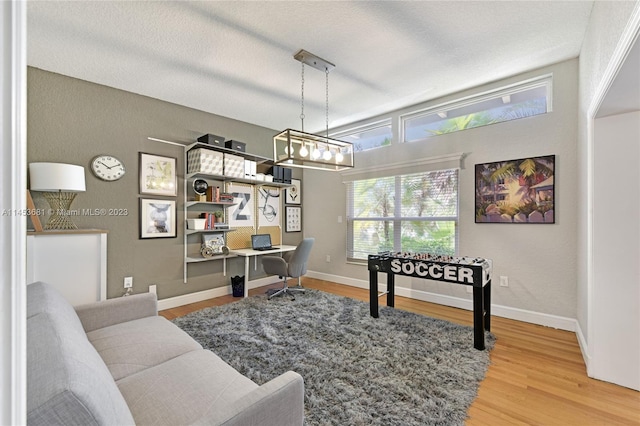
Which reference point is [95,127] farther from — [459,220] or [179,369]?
[459,220]

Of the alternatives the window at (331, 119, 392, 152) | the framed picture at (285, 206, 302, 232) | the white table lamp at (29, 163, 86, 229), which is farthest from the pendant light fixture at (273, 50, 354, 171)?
the framed picture at (285, 206, 302, 232)

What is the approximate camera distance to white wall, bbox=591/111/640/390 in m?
2.04

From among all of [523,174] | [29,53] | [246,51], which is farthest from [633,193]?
[29,53]

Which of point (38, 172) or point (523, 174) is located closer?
point (38, 172)

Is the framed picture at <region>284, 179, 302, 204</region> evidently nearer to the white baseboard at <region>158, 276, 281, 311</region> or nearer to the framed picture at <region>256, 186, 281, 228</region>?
the framed picture at <region>256, 186, 281, 228</region>

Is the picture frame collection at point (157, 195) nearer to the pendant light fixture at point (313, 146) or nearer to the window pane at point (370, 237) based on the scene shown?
the pendant light fixture at point (313, 146)

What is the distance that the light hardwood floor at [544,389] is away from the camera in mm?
1789

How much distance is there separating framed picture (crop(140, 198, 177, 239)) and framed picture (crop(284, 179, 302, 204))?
79.5 inches

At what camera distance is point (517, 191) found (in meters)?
3.30

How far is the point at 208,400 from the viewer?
50.9 inches

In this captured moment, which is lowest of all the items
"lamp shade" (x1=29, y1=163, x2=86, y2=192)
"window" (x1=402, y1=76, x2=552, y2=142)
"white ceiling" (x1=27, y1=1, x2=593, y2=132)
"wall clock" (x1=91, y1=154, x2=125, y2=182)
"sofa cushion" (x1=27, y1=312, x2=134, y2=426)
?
"sofa cushion" (x1=27, y1=312, x2=134, y2=426)

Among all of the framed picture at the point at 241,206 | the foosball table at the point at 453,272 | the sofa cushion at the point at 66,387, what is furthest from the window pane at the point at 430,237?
the sofa cushion at the point at 66,387

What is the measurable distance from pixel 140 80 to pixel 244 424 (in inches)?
143
